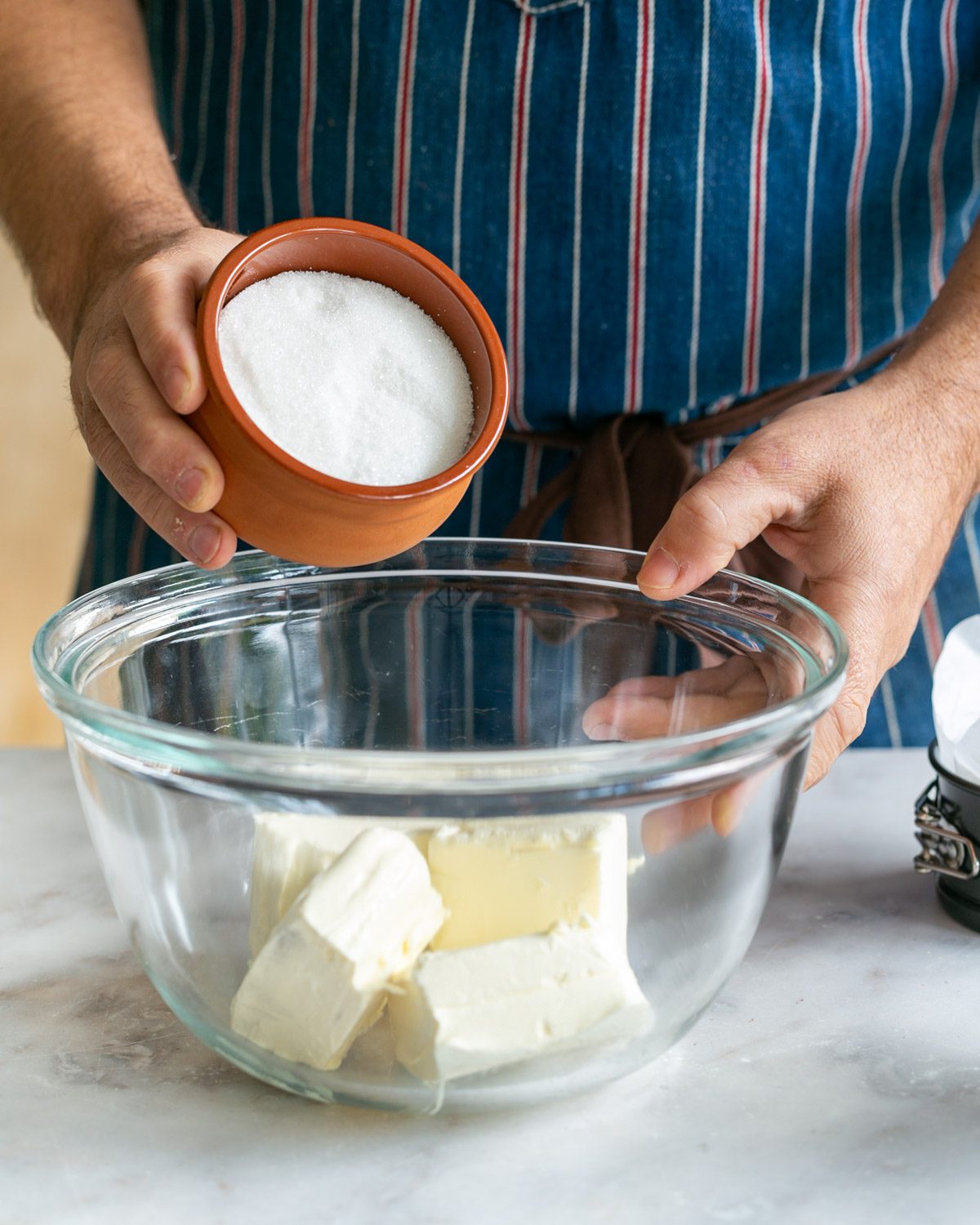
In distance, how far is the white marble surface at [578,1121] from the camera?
23.2 inches

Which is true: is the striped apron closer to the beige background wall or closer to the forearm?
the forearm

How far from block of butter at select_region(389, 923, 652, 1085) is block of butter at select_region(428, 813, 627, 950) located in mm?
18

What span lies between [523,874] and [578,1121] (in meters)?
0.14

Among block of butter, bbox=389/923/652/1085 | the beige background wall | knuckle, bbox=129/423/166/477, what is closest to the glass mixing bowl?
block of butter, bbox=389/923/652/1085

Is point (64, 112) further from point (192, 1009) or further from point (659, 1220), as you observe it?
point (659, 1220)

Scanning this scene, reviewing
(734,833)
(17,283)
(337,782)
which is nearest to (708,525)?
(734,833)

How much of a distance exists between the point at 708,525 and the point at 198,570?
342mm

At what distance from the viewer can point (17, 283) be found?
117 inches

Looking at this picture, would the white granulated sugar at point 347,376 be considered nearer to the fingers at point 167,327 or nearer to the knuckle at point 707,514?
the fingers at point 167,327

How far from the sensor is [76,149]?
3.58 ft

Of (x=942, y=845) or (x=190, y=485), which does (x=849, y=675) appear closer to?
(x=942, y=845)

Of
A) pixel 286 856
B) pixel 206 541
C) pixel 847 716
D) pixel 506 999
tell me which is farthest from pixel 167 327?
pixel 847 716

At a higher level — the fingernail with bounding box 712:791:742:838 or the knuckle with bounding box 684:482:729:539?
the knuckle with bounding box 684:482:729:539

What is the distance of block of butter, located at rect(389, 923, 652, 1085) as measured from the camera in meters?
0.57
